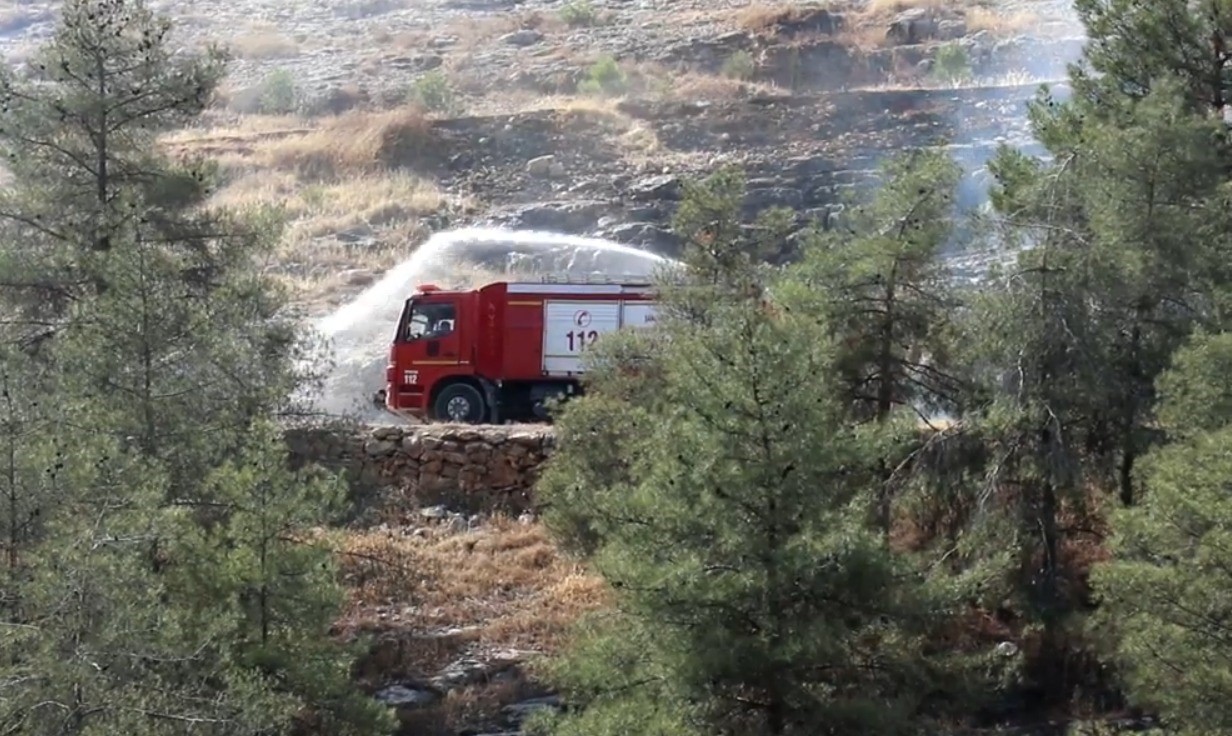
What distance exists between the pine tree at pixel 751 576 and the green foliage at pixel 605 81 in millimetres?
39427

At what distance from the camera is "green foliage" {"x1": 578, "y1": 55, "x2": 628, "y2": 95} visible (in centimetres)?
5084

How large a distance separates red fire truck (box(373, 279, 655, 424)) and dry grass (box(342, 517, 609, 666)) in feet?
21.7

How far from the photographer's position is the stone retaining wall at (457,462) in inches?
781

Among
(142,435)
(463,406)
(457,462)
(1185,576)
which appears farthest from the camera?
(463,406)

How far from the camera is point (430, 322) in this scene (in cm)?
2522

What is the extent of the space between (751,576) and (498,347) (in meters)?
14.0

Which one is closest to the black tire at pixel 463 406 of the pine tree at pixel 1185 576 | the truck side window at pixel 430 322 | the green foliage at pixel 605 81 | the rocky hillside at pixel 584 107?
the truck side window at pixel 430 322

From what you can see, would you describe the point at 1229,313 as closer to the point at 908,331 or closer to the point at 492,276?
the point at 908,331

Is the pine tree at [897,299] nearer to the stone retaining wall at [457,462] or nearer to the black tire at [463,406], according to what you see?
the stone retaining wall at [457,462]

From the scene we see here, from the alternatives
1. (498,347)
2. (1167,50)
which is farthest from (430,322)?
(1167,50)

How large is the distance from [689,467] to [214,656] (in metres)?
3.18

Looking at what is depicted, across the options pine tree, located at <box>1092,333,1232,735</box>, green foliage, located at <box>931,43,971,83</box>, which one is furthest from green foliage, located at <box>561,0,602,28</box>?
pine tree, located at <box>1092,333,1232,735</box>

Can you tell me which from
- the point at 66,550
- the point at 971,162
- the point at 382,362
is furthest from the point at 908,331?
the point at 971,162

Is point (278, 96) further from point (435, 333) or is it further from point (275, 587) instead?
point (275, 587)
